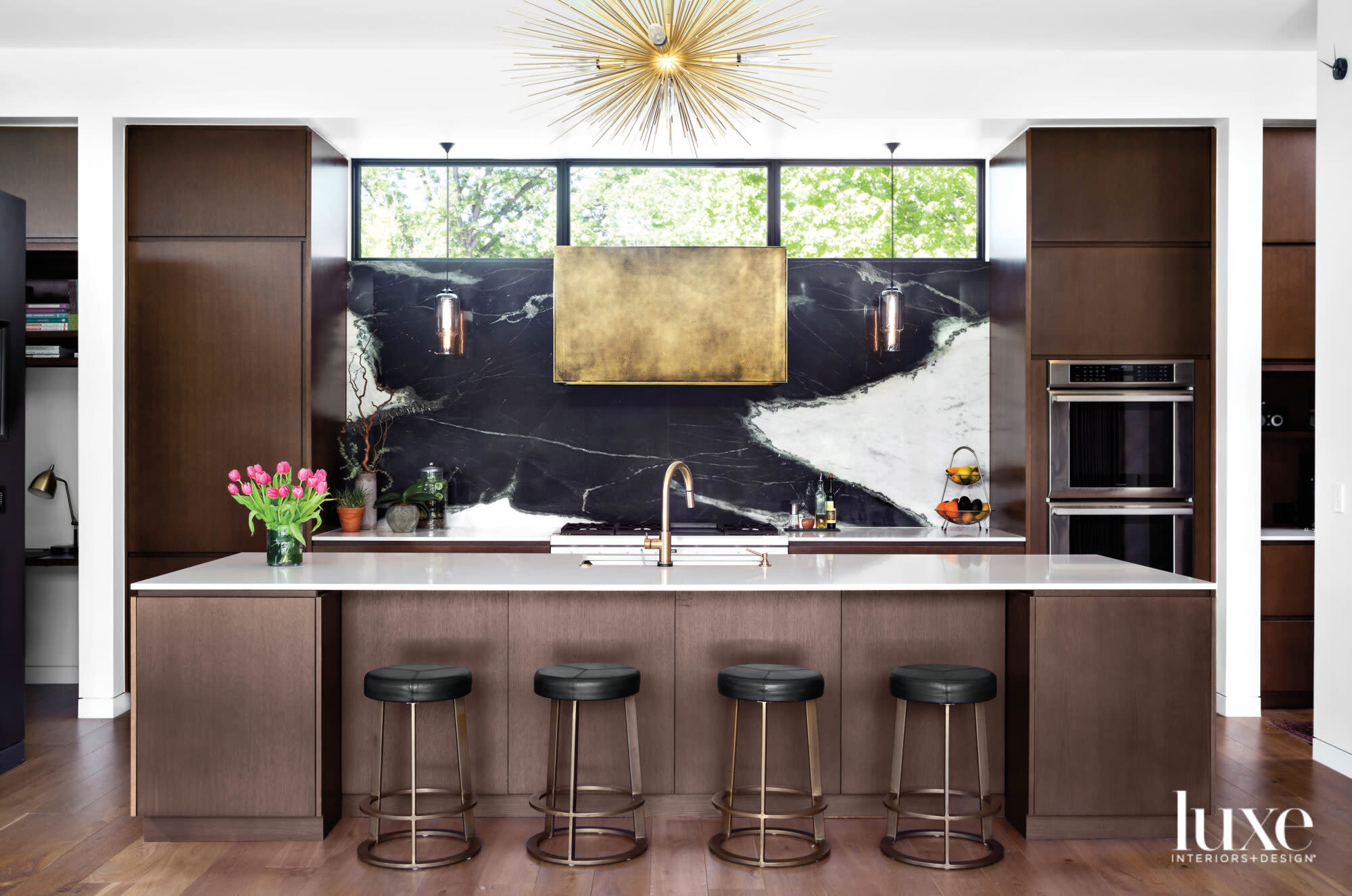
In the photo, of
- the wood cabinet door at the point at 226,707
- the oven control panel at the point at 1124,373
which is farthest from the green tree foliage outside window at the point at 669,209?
the wood cabinet door at the point at 226,707

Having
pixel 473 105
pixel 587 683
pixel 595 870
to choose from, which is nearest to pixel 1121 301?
pixel 473 105

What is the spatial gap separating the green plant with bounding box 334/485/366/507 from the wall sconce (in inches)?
35.0

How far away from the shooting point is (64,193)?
519 centimetres

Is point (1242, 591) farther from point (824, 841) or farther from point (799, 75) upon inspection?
point (799, 75)

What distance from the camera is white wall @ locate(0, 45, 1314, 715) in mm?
4965

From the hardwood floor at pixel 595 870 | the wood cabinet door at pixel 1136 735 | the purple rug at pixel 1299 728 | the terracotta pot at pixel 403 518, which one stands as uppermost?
the terracotta pot at pixel 403 518

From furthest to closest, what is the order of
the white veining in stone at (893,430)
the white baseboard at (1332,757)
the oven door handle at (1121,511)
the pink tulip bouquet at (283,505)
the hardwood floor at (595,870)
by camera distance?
the white veining in stone at (893,430), the oven door handle at (1121,511), the white baseboard at (1332,757), the pink tulip bouquet at (283,505), the hardwood floor at (595,870)

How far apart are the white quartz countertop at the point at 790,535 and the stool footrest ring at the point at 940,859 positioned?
194cm

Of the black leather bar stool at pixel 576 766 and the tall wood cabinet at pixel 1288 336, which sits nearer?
the black leather bar stool at pixel 576 766

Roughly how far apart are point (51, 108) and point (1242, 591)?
20.6ft

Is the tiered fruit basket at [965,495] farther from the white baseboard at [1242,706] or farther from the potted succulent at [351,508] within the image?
the potted succulent at [351,508]

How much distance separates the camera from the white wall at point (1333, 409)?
407 cm

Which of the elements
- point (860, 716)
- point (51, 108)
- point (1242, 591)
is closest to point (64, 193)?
point (51, 108)

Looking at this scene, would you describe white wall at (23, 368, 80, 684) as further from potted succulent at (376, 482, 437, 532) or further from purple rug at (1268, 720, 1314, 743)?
purple rug at (1268, 720, 1314, 743)
